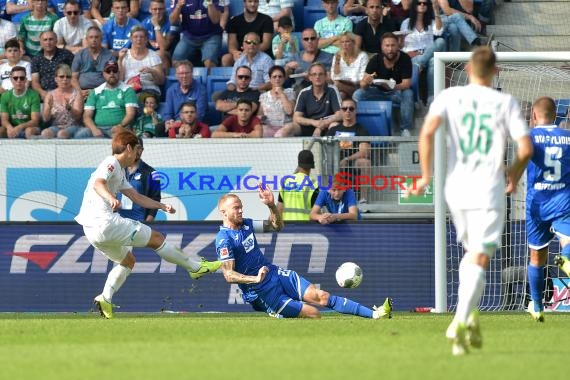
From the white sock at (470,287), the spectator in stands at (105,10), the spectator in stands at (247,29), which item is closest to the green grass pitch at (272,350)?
the white sock at (470,287)

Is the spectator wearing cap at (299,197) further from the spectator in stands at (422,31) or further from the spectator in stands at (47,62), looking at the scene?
the spectator in stands at (47,62)

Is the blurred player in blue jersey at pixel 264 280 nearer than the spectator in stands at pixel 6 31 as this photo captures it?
Yes

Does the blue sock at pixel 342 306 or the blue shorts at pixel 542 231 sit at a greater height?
the blue shorts at pixel 542 231

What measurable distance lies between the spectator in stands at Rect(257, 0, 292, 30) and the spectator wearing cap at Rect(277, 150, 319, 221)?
4473mm

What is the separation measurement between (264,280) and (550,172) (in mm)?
3223

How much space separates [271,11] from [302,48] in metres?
1.27

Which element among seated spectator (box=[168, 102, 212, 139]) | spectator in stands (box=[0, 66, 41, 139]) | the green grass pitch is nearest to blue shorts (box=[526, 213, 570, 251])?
the green grass pitch

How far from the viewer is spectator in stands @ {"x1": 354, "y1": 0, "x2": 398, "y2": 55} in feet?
68.5

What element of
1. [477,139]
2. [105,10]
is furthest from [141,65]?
[477,139]

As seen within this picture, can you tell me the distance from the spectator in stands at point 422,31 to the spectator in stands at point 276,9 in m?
1.98

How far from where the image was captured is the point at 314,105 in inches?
770

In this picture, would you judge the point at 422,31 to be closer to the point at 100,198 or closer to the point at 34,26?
the point at 34,26

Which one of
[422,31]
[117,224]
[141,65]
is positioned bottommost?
[141,65]

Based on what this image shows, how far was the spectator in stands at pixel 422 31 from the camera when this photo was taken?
20.6m
